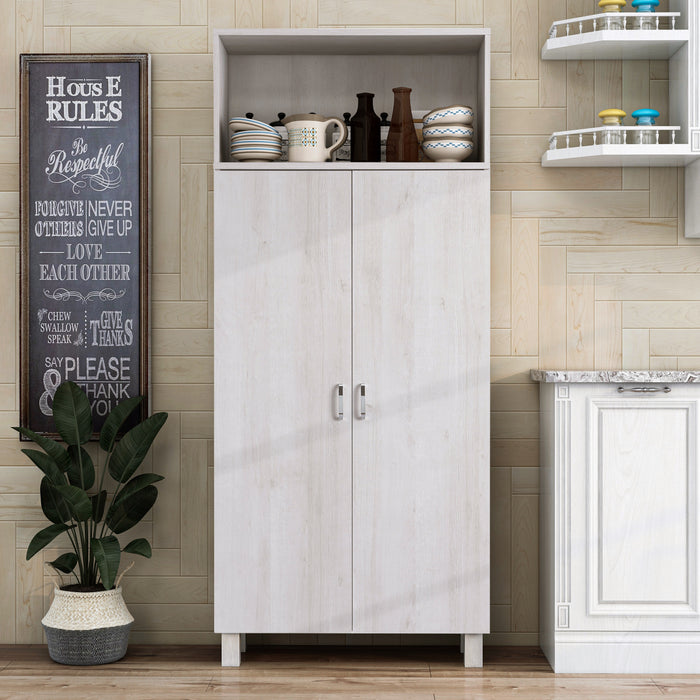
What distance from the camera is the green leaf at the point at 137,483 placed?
2.87 metres

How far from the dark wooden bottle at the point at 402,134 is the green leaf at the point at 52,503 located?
1631 millimetres

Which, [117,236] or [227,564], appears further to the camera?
[117,236]

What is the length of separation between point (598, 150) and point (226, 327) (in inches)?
55.3

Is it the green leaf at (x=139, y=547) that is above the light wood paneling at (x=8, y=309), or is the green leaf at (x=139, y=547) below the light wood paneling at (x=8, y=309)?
below

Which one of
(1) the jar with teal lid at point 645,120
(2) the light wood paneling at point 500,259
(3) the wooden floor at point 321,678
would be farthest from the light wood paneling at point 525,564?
(1) the jar with teal lid at point 645,120

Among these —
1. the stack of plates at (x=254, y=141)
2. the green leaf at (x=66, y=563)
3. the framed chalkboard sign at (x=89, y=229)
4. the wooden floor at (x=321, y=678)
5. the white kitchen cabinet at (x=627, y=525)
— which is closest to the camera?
the wooden floor at (x=321, y=678)

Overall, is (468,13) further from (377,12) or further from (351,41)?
(351,41)

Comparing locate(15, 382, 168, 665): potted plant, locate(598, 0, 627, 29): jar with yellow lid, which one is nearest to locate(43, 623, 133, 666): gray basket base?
locate(15, 382, 168, 665): potted plant

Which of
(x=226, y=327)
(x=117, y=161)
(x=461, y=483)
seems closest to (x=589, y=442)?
(x=461, y=483)

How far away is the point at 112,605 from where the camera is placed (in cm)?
284

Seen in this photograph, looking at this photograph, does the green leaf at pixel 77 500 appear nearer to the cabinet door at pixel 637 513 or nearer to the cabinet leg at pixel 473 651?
the cabinet leg at pixel 473 651

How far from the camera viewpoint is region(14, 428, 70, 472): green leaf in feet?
9.12

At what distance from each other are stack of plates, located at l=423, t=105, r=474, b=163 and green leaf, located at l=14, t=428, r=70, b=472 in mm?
1612

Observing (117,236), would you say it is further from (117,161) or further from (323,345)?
(323,345)
